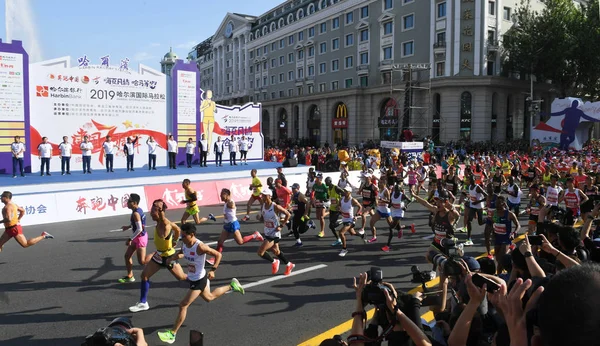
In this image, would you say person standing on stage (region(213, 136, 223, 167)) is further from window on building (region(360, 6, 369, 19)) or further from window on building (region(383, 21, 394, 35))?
window on building (region(360, 6, 369, 19))

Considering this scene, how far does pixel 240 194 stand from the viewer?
2073 centimetres

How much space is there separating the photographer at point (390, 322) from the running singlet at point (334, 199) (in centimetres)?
824

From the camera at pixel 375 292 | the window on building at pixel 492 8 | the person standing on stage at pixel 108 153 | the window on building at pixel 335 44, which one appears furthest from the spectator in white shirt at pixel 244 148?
the window on building at pixel 335 44

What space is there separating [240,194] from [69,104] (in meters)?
9.65

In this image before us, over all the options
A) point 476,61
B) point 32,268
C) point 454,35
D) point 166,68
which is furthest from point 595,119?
point 166,68

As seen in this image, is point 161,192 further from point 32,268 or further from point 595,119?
point 595,119

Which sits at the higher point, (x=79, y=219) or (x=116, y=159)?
(x=116, y=159)

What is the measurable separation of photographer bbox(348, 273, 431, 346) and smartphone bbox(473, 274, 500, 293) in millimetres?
546

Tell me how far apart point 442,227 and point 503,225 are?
3.88 ft

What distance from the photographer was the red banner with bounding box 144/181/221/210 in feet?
57.6

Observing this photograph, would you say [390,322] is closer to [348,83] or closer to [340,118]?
[340,118]

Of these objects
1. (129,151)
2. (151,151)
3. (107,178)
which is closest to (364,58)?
(151,151)

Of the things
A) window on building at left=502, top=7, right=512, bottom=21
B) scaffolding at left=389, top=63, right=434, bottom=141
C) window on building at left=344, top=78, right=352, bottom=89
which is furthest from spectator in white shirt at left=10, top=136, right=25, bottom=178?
window on building at left=502, top=7, right=512, bottom=21

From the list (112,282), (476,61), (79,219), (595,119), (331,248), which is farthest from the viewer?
(476,61)
